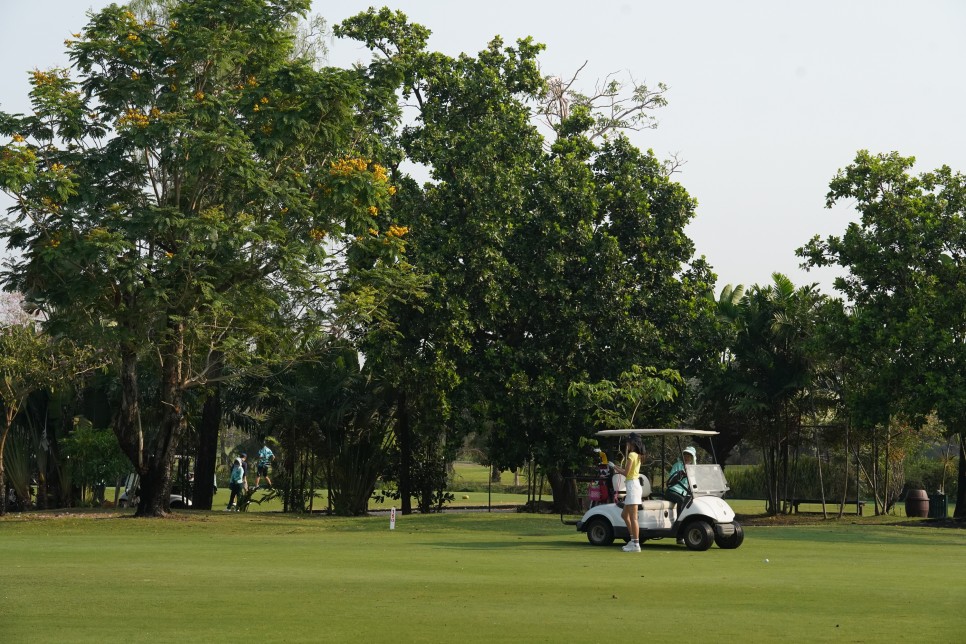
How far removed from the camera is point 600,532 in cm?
2058

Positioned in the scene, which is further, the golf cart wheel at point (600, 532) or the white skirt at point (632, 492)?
the golf cart wheel at point (600, 532)

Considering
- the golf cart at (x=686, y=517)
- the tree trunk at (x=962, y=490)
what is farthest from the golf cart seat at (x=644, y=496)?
the tree trunk at (x=962, y=490)

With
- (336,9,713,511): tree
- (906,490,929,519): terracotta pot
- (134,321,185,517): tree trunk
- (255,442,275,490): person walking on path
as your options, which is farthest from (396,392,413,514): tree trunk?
(906,490,929,519): terracotta pot

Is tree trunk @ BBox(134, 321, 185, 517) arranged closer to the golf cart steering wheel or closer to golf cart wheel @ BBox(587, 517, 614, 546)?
golf cart wheel @ BBox(587, 517, 614, 546)

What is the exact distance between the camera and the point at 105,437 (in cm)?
3816

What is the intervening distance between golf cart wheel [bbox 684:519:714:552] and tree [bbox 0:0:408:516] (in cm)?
1174

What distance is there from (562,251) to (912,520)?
13.1 m

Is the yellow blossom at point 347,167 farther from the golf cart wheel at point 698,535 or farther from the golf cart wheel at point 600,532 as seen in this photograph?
the golf cart wheel at point 698,535

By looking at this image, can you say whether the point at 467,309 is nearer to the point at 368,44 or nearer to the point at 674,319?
the point at 674,319

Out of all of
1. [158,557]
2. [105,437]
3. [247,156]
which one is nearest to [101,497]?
[105,437]

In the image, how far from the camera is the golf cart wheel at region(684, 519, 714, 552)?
63.9 ft

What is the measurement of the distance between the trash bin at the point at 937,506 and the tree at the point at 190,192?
1877 centimetres

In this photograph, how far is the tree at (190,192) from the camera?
26.5m

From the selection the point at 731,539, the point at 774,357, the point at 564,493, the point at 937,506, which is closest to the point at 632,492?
the point at 731,539
